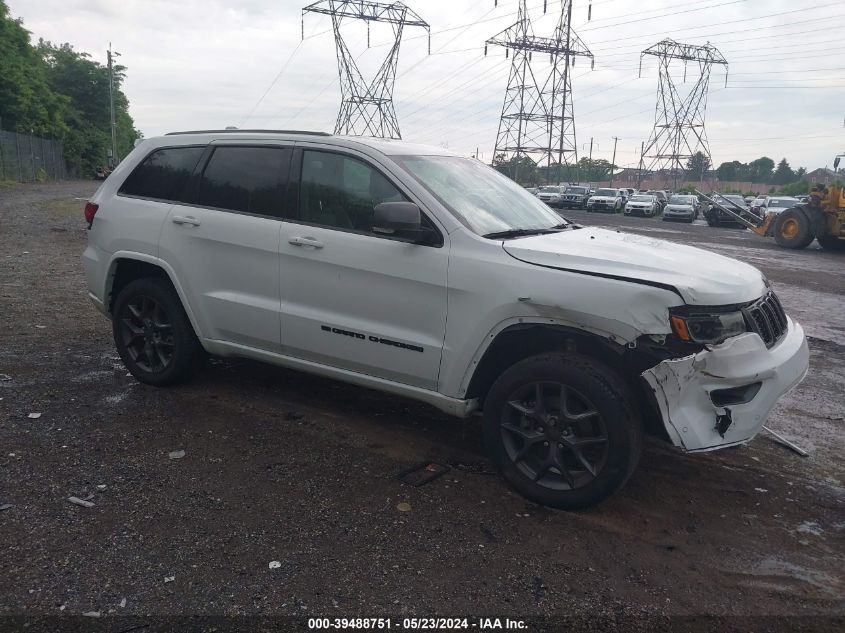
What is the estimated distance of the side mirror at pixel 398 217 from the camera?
369cm

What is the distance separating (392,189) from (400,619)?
2395mm

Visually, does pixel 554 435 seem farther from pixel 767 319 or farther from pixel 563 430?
pixel 767 319

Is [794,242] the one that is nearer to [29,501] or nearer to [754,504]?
[754,504]

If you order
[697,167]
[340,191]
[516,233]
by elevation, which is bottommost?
[516,233]

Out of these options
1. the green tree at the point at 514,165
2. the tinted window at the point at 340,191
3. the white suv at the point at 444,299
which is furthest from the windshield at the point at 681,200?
the tinted window at the point at 340,191

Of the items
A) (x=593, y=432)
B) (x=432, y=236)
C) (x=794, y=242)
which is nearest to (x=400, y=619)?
(x=593, y=432)

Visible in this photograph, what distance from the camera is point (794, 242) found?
66.0ft

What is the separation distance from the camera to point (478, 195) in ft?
14.2

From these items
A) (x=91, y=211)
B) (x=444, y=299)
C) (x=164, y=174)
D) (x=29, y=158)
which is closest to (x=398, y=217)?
(x=444, y=299)

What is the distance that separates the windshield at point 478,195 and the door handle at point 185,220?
154 centimetres

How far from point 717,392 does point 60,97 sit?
195ft

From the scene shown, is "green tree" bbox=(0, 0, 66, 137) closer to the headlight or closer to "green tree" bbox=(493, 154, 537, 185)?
"green tree" bbox=(493, 154, 537, 185)

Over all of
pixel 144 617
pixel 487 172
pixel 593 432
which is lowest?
pixel 144 617

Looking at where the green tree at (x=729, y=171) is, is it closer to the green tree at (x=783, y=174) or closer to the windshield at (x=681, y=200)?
the green tree at (x=783, y=174)
